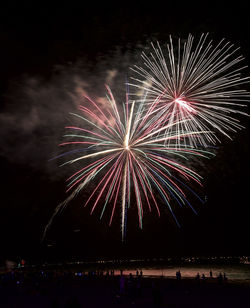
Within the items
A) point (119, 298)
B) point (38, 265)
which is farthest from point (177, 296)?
point (38, 265)

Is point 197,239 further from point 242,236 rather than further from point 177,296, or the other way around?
point 177,296

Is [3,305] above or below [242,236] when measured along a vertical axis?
below

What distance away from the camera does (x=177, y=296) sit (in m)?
15.8

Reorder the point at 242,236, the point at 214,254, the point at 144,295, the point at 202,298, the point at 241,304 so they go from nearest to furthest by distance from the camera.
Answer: the point at 241,304 → the point at 202,298 → the point at 144,295 → the point at 242,236 → the point at 214,254

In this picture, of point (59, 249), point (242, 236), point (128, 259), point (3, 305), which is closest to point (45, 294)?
point (3, 305)

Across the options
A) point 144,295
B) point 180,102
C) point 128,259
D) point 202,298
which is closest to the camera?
point 180,102

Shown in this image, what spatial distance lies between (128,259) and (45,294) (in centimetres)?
12264

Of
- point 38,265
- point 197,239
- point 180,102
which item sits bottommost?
point 180,102

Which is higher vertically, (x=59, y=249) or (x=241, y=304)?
(x=59, y=249)

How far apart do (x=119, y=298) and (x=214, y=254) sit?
10061 centimetres

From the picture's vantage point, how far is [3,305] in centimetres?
1550

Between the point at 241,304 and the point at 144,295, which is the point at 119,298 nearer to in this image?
the point at 144,295

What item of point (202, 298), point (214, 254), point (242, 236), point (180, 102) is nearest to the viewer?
point (180, 102)

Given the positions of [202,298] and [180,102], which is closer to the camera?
[180,102]
